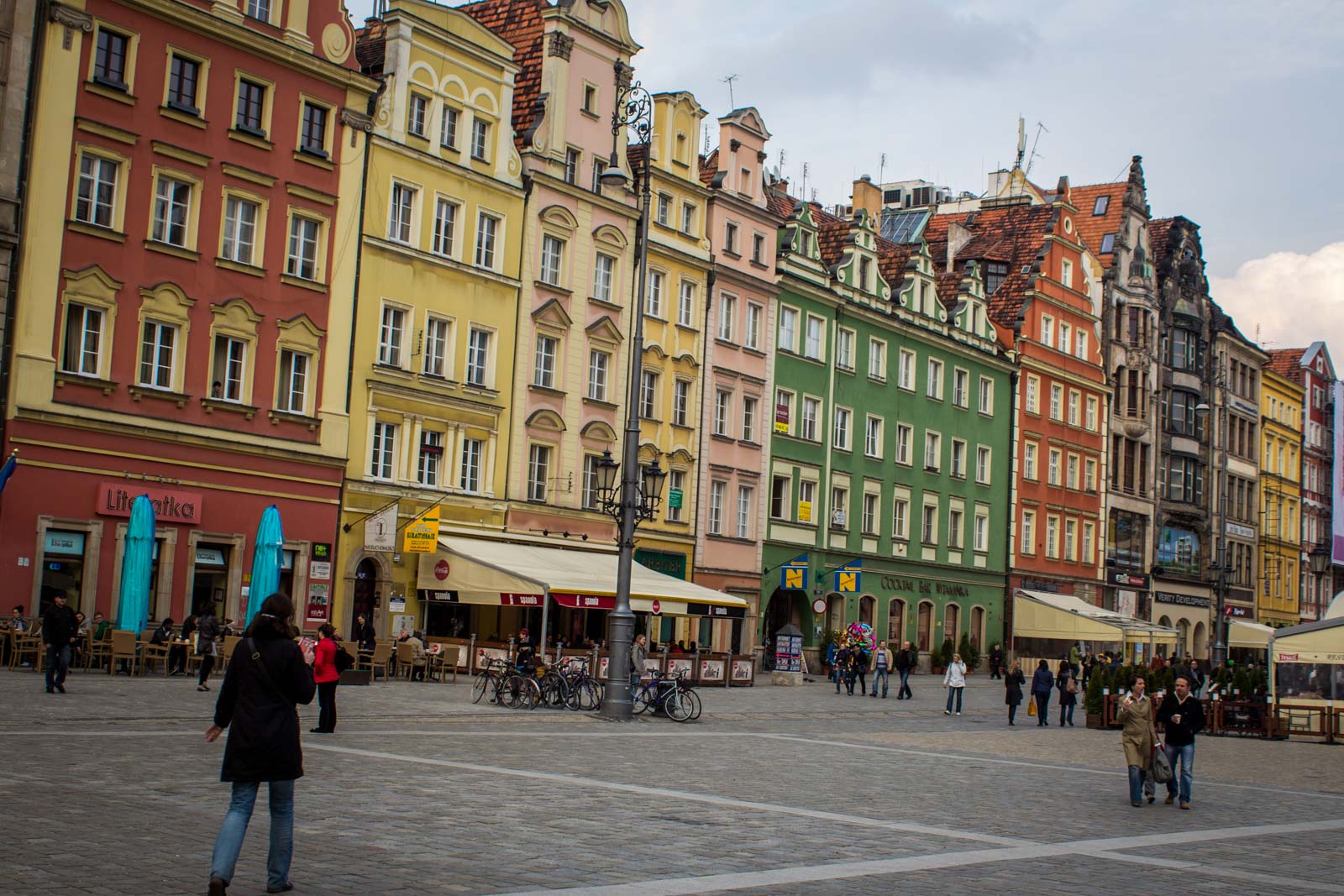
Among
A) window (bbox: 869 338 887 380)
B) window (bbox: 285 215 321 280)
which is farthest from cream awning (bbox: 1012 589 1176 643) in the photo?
window (bbox: 285 215 321 280)

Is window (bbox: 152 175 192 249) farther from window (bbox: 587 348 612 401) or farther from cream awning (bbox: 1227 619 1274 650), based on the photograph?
cream awning (bbox: 1227 619 1274 650)

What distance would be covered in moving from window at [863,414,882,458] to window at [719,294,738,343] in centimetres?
864

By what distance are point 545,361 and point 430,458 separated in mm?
5257

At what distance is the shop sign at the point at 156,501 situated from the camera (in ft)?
109

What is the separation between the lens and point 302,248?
37.8 meters

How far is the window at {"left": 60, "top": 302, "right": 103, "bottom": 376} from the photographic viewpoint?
32938 mm

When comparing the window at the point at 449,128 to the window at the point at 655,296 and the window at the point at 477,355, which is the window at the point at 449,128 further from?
the window at the point at 655,296

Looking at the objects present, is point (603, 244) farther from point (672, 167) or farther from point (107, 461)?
point (107, 461)

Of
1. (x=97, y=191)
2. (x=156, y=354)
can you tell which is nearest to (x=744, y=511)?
(x=156, y=354)

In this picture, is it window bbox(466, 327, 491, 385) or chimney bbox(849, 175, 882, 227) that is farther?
chimney bbox(849, 175, 882, 227)

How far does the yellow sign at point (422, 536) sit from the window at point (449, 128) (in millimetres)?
9830

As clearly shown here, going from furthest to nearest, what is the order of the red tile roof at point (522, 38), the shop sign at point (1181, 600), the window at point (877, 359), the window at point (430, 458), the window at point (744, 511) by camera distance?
the shop sign at point (1181, 600), the window at point (877, 359), the window at point (744, 511), the red tile roof at point (522, 38), the window at point (430, 458)

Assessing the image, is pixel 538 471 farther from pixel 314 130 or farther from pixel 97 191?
pixel 97 191

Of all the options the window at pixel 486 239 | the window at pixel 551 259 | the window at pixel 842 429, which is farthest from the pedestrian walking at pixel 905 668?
the window at pixel 486 239
